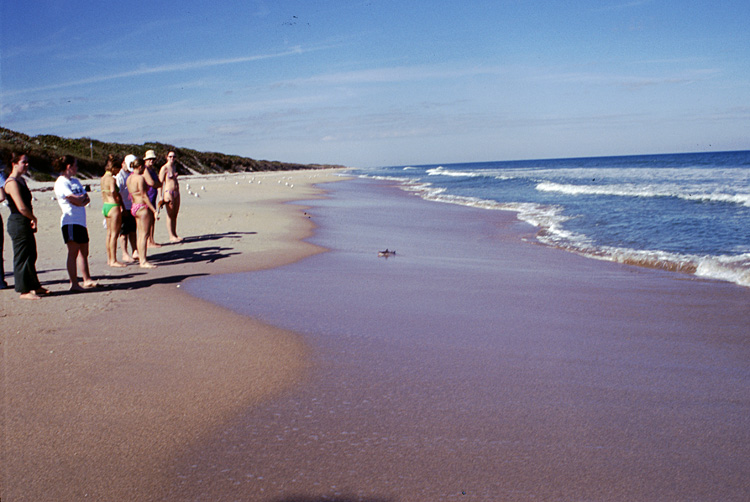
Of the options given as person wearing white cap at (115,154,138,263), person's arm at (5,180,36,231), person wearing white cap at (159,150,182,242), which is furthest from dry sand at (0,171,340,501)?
person wearing white cap at (159,150,182,242)

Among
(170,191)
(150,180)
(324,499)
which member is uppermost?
(150,180)

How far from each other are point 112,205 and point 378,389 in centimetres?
645

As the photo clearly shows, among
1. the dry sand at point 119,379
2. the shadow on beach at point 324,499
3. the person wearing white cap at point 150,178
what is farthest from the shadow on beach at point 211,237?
Answer: the shadow on beach at point 324,499

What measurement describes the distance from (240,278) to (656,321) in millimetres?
4988

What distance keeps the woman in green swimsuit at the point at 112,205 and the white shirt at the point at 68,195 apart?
1.61 metres

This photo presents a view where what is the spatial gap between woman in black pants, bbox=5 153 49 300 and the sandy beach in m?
0.29

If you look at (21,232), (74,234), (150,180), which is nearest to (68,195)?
(74,234)

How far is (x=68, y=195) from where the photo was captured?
6625 mm

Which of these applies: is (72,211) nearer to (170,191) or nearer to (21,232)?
(21,232)

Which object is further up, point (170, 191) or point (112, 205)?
point (170, 191)

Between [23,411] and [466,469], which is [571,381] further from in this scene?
[23,411]

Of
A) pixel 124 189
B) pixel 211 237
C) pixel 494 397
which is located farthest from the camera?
pixel 211 237

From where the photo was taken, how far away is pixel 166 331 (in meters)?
5.04

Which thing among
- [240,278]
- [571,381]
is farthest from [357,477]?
[240,278]
